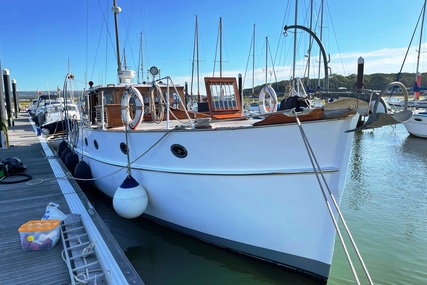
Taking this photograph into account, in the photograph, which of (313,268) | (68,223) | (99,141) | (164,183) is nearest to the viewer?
(313,268)

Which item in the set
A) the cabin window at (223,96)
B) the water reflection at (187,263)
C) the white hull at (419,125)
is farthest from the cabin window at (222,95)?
the white hull at (419,125)

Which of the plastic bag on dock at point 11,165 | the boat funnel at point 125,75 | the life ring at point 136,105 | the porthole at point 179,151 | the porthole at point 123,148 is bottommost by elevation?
the plastic bag on dock at point 11,165

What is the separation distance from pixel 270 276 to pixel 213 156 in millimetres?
2054

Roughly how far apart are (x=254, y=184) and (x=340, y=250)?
8.03 feet

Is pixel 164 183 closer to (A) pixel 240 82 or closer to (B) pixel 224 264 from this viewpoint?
(B) pixel 224 264

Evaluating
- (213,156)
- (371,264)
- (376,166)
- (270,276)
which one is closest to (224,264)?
(270,276)

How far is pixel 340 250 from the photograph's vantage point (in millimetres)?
5461

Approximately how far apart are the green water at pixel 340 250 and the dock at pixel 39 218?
35.1 inches

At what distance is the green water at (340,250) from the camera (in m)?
4.68

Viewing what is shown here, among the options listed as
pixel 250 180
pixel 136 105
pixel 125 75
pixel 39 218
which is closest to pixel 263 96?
pixel 250 180

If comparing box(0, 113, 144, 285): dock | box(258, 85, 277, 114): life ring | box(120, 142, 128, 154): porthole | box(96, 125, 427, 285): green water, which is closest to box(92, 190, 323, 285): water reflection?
box(96, 125, 427, 285): green water

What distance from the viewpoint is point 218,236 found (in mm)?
5086

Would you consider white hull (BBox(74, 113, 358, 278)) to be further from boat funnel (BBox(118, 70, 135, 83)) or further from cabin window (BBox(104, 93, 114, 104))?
boat funnel (BBox(118, 70, 135, 83))

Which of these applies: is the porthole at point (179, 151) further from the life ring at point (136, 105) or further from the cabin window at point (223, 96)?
the cabin window at point (223, 96)
